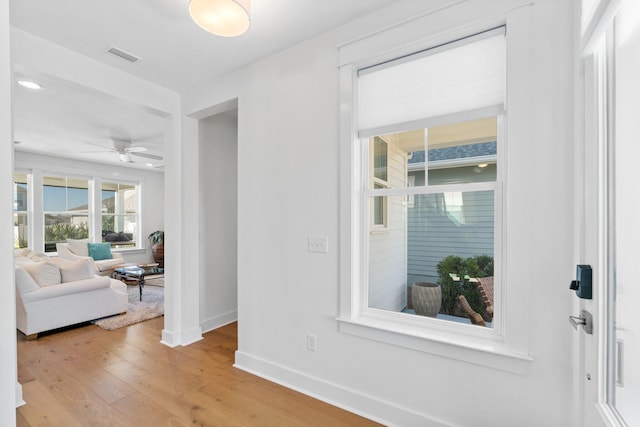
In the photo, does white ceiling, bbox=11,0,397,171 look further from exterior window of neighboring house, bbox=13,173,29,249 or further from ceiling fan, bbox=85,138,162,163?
exterior window of neighboring house, bbox=13,173,29,249

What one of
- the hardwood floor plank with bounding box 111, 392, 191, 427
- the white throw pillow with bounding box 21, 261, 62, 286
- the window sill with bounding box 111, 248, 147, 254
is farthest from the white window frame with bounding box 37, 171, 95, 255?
the hardwood floor plank with bounding box 111, 392, 191, 427

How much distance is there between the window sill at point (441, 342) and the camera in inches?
61.5

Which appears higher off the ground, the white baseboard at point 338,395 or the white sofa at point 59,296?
the white sofa at point 59,296

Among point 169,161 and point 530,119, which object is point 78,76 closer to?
point 169,161

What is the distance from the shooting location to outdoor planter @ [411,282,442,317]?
1936mm

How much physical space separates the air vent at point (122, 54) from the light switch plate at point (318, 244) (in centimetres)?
215

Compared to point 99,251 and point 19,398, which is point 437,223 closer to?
point 19,398

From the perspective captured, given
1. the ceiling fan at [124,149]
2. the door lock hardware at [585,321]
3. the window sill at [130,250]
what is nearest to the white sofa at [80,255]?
the window sill at [130,250]

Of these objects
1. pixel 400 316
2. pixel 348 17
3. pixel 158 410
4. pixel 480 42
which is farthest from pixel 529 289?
pixel 158 410

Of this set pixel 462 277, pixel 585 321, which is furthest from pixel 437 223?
pixel 585 321

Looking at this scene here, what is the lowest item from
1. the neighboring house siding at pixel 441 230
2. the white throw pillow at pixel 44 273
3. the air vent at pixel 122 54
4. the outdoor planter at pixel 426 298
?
the white throw pillow at pixel 44 273

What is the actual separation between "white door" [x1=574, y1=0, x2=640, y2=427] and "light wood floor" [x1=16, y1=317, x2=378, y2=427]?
1.31 metres

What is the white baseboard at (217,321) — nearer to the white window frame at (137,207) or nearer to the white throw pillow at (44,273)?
the white throw pillow at (44,273)

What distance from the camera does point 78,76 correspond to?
247 cm
